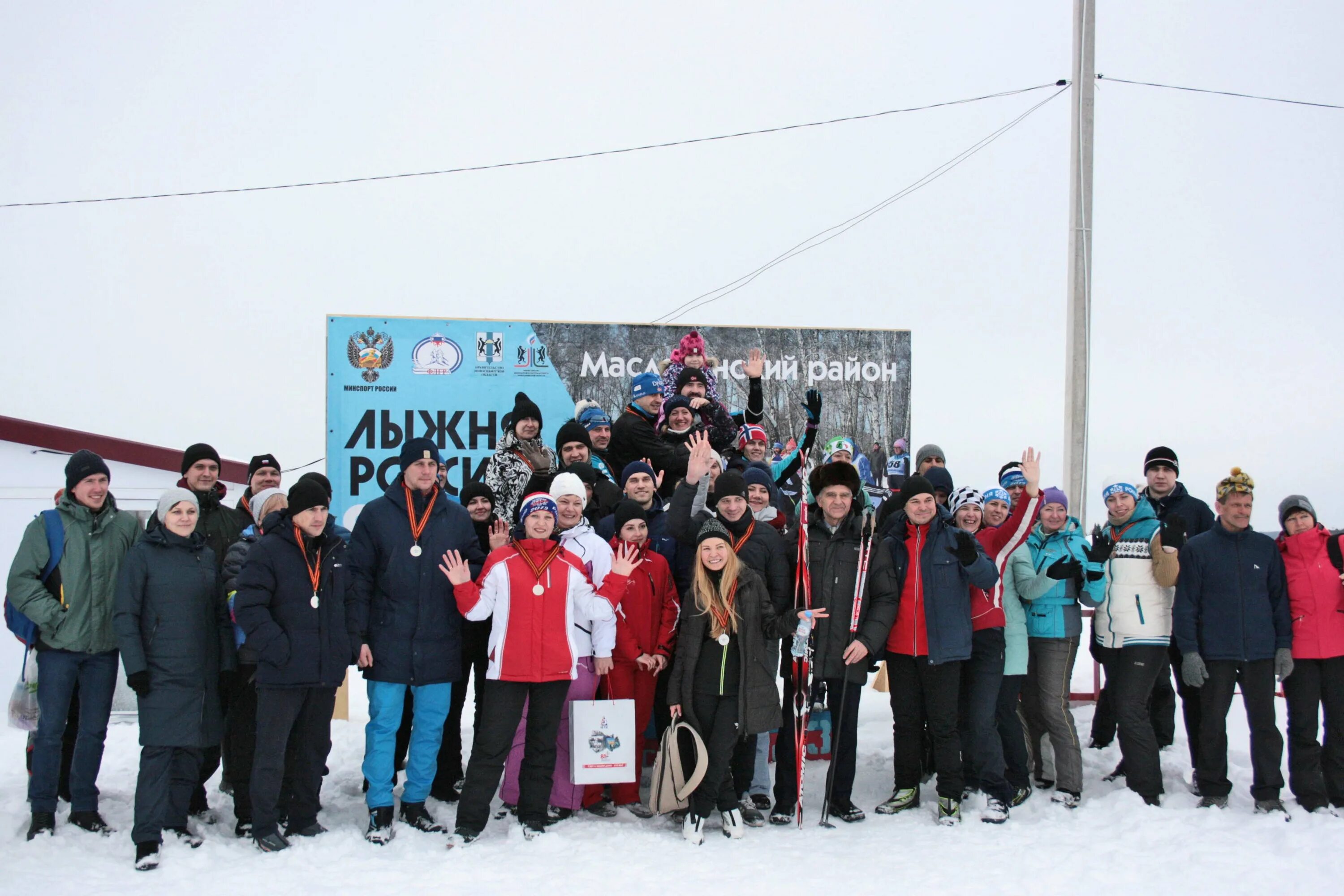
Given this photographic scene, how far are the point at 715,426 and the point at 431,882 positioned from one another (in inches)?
150

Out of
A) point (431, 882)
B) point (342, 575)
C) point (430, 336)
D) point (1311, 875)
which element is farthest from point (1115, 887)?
point (430, 336)

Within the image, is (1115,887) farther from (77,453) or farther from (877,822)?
(77,453)

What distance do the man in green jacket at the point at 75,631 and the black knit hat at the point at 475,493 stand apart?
1.75 m

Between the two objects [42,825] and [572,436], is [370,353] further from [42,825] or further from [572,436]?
[42,825]

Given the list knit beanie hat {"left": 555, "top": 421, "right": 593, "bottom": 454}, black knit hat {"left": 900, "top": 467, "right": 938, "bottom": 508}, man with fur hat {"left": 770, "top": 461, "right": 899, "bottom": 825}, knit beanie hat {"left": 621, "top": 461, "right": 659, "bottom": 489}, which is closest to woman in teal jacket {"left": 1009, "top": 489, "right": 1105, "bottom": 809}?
black knit hat {"left": 900, "top": 467, "right": 938, "bottom": 508}

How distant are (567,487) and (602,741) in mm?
1334

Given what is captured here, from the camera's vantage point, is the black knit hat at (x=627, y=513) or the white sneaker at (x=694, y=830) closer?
the white sneaker at (x=694, y=830)

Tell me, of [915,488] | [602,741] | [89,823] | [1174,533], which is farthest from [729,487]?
[89,823]

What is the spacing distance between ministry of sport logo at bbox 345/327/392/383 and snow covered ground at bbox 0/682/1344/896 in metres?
4.35

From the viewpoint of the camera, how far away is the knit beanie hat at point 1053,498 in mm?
5812

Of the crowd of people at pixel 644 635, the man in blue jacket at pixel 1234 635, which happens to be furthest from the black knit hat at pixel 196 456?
the man in blue jacket at pixel 1234 635

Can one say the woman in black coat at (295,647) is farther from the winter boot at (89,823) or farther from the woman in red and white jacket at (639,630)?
the woman in red and white jacket at (639,630)

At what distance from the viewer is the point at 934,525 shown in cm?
553

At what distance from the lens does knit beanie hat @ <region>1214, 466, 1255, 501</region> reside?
573cm
